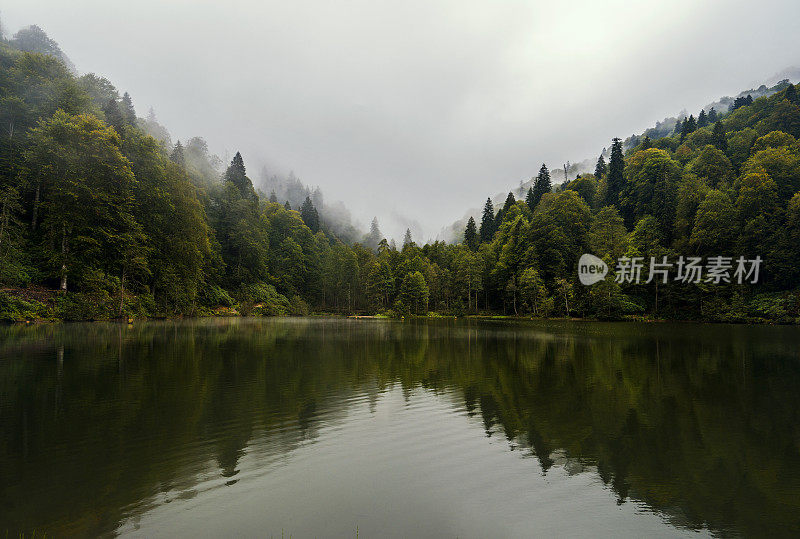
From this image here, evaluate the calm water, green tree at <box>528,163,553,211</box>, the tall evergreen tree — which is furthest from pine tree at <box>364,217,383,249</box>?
the calm water

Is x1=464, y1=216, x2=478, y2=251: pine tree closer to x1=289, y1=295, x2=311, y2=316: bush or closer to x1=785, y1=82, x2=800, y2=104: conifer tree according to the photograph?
x1=289, y1=295, x2=311, y2=316: bush

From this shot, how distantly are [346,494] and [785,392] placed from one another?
1554 centimetres

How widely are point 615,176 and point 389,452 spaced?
105 metres

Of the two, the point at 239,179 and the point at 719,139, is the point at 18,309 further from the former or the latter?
the point at 719,139

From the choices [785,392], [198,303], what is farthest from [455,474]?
[198,303]

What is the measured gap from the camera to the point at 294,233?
103 metres

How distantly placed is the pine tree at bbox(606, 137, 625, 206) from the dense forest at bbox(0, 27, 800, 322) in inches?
17.9

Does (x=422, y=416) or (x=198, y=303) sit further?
(x=198, y=303)

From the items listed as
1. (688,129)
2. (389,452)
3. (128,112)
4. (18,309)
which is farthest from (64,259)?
(688,129)

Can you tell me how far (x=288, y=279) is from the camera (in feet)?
303

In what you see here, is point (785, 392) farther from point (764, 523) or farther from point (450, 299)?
point (450, 299)

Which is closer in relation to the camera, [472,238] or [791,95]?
[791,95]

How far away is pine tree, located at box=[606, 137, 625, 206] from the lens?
91.0 metres

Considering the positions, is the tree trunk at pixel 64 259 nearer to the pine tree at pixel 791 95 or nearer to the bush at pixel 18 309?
the bush at pixel 18 309
